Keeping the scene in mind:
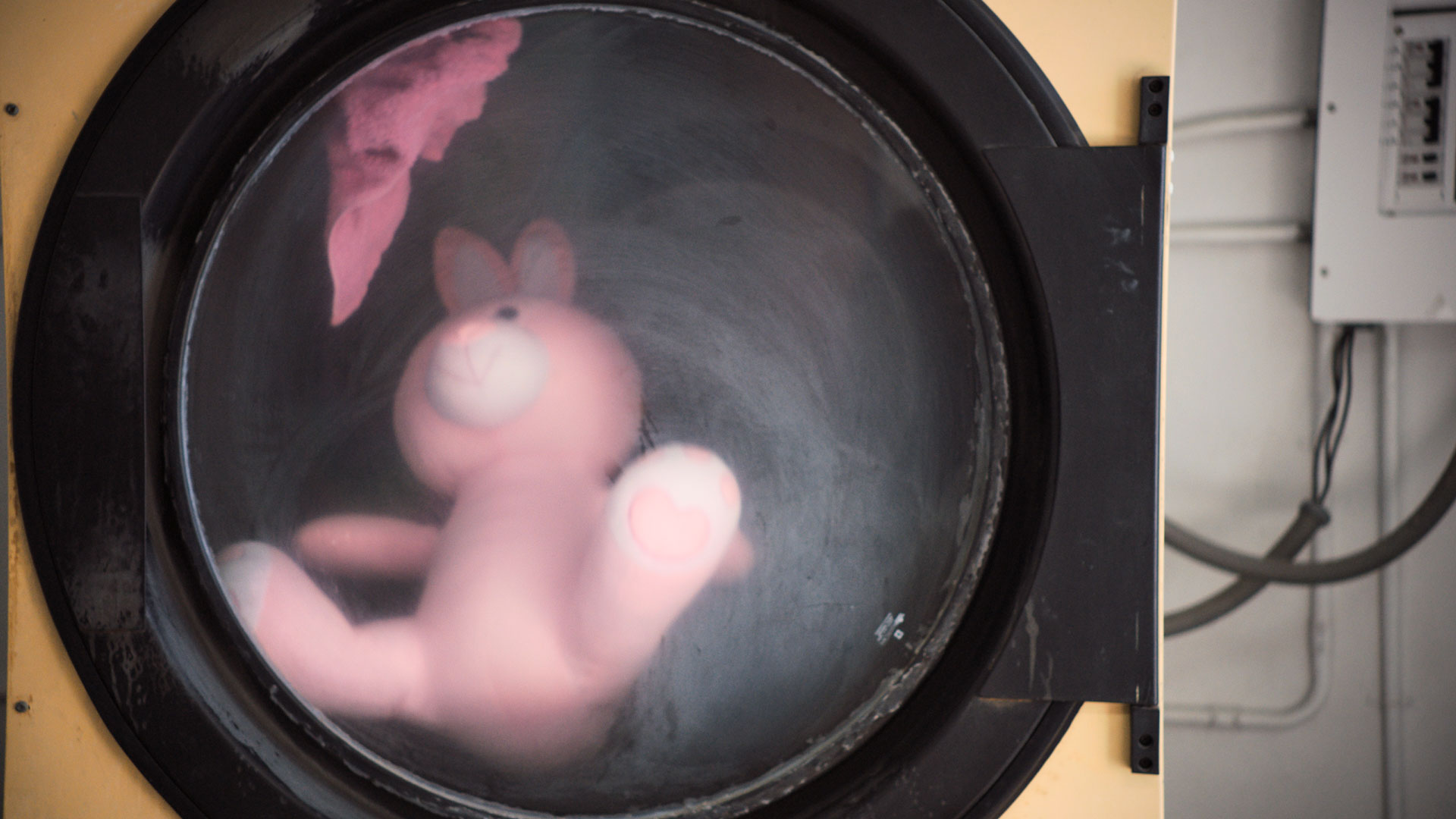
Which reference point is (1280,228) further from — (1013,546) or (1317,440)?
(1013,546)

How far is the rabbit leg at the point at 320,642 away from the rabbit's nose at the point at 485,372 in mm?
148

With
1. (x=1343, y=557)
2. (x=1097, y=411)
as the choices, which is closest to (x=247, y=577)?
(x=1097, y=411)

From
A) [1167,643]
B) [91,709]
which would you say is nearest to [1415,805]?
[1167,643]

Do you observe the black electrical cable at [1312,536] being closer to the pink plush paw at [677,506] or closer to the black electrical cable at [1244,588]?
the black electrical cable at [1244,588]

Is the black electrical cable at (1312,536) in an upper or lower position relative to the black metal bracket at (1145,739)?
upper

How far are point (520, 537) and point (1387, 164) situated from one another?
113cm

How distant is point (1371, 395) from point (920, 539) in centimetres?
92

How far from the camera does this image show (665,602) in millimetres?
562

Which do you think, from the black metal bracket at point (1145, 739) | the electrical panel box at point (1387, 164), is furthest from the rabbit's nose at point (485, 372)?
the electrical panel box at point (1387, 164)

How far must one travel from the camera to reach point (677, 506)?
56cm

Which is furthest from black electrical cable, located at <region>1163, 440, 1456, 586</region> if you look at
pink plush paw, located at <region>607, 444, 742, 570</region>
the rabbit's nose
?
the rabbit's nose

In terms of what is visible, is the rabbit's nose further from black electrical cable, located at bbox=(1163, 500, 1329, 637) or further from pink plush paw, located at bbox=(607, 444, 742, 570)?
black electrical cable, located at bbox=(1163, 500, 1329, 637)

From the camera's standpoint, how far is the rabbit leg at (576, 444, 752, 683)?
0.56m

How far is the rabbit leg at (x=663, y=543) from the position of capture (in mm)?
562
